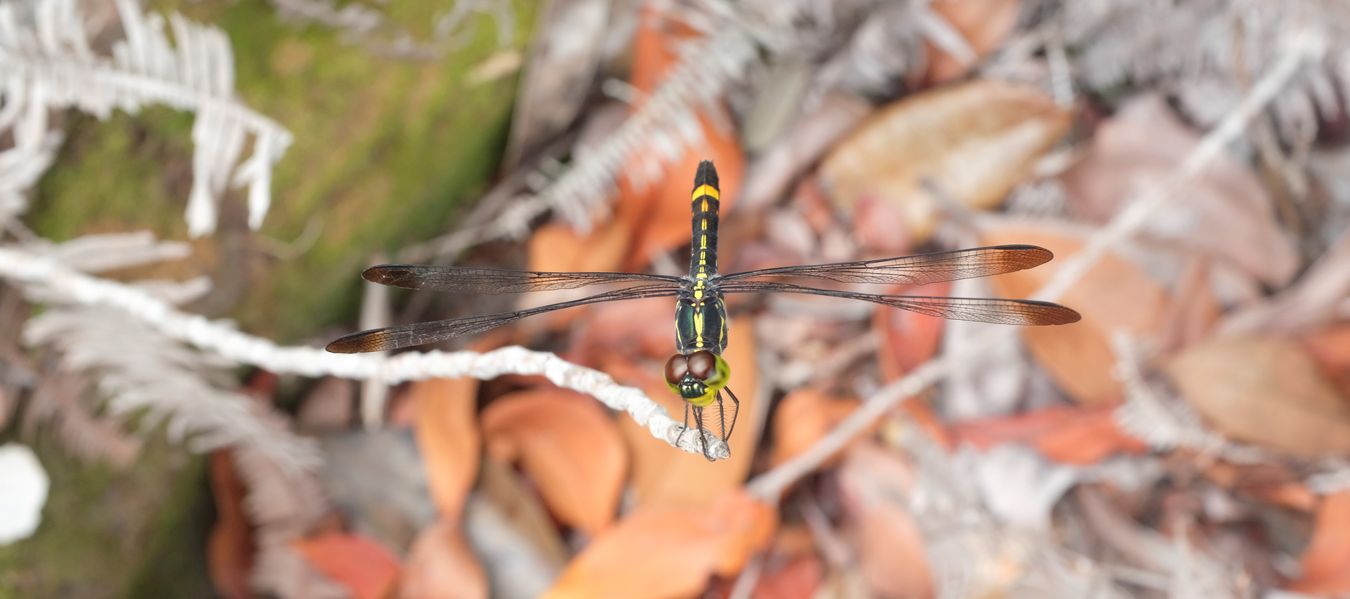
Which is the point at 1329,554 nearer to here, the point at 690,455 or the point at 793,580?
the point at 793,580

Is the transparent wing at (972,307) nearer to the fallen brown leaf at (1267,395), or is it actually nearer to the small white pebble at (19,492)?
the fallen brown leaf at (1267,395)

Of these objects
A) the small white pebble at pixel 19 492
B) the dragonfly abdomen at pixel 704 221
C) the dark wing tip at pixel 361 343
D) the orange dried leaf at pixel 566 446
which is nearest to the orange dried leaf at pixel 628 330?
the orange dried leaf at pixel 566 446

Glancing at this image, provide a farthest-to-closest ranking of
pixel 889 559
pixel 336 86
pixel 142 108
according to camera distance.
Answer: pixel 889 559 < pixel 336 86 < pixel 142 108

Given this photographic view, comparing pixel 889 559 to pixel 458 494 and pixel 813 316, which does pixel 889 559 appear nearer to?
pixel 813 316

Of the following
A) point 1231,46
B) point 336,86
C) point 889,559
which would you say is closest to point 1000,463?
point 889,559

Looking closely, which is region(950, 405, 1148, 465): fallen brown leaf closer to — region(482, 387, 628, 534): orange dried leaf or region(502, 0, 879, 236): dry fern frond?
region(482, 387, 628, 534): orange dried leaf

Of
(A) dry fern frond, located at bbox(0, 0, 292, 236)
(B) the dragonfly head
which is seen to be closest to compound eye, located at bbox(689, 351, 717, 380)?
(B) the dragonfly head

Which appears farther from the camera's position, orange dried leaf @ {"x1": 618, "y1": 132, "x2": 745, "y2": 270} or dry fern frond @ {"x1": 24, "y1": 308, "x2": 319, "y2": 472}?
orange dried leaf @ {"x1": 618, "y1": 132, "x2": 745, "y2": 270}

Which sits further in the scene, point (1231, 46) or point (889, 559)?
point (1231, 46)
